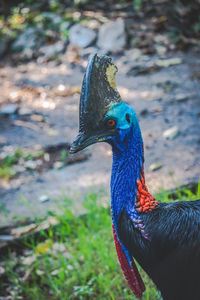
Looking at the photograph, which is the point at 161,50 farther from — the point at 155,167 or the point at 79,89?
the point at 155,167

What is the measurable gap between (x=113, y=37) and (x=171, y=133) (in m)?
3.12

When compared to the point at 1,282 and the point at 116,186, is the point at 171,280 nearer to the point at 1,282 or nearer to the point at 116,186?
the point at 116,186

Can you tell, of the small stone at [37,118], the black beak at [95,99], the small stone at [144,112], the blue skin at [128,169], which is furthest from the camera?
the small stone at [37,118]

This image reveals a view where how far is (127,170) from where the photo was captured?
173 cm

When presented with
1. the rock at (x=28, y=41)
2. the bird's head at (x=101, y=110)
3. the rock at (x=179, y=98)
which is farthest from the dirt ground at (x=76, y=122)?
the bird's head at (x=101, y=110)

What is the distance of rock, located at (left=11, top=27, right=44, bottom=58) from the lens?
728 centimetres

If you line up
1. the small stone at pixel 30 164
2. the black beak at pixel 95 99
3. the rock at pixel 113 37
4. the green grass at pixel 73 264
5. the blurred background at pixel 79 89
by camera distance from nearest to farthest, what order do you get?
the black beak at pixel 95 99
the green grass at pixel 73 264
the blurred background at pixel 79 89
the small stone at pixel 30 164
the rock at pixel 113 37

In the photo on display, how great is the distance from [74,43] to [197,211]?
5802 mm

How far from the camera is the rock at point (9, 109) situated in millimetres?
5520

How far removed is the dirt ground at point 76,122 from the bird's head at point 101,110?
5.47 ft

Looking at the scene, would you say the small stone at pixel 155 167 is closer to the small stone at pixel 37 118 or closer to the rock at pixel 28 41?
the small stone at pixel 37 118

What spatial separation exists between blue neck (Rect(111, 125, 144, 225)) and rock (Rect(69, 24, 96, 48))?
5.50m

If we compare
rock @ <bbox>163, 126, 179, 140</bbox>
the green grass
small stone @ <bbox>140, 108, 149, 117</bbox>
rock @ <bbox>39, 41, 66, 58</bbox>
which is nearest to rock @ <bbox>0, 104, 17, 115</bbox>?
rock @ <bbox>39, 41, 66, 58</bbox>

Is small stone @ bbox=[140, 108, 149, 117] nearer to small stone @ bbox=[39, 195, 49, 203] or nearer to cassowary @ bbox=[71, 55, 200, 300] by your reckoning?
small stone @ bbox=[39, 195, 49, 203]
